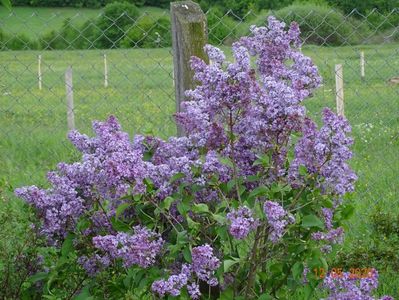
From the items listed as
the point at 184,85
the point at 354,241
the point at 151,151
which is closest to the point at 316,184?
the point at 151,151

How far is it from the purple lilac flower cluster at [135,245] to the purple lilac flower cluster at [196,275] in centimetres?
11

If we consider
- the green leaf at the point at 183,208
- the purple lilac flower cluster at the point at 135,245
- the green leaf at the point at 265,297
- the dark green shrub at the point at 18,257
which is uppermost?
the green leaf at the point at 183,208

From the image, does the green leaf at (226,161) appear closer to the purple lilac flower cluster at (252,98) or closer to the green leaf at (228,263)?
the purple lilac flower cluster at (252,98)

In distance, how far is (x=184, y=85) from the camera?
4.21 metres

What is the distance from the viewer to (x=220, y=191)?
3287 mm

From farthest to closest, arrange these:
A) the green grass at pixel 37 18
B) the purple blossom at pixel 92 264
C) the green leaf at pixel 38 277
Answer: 1. the green grass at pixel 37 18
2. the green leaf at pixel 38 277
3. the purple blossom at pixel 92 264

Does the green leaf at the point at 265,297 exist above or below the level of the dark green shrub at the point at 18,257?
A: above

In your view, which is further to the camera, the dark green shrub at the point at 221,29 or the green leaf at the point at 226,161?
the dark green shrub at the point at 221,29

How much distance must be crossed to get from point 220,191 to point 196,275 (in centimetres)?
32

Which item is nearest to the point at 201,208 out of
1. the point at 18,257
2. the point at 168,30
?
the point at 18,257

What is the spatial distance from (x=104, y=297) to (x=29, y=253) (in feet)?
1.63

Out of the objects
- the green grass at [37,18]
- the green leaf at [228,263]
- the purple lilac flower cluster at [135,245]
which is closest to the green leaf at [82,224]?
the purple lilac flower cluster at [135,245]

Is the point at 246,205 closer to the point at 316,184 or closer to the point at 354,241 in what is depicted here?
the point at 316,184

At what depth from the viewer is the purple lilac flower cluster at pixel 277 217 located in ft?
9.88
